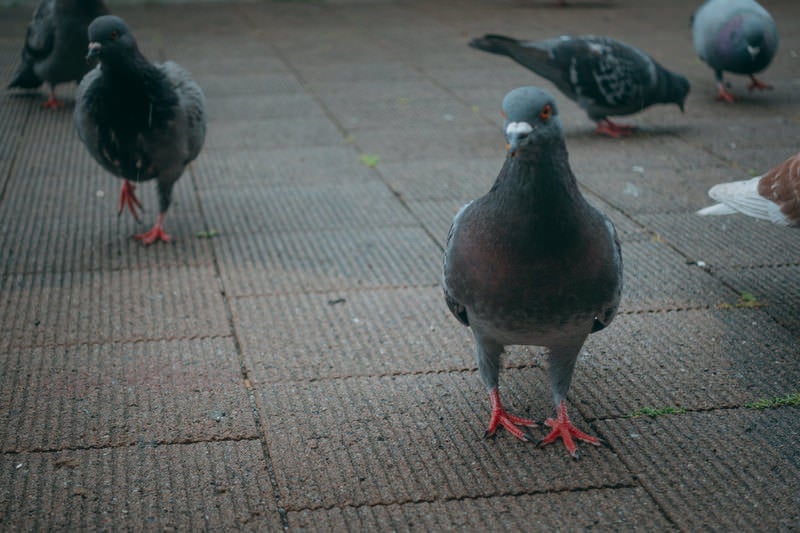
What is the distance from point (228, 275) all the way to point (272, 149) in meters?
2.62

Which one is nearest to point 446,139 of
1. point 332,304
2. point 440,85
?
point 440,85

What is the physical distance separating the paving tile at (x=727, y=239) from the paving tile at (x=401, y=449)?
1.91m

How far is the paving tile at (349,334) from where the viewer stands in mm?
4027

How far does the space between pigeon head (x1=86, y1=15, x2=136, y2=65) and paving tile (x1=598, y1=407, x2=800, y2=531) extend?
3.32m

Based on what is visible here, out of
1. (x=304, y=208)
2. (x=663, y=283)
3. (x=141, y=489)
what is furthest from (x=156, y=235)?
(x=663, y=283)

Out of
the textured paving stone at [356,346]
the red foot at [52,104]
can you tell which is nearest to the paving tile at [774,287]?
the textured paving stone at [356,346]

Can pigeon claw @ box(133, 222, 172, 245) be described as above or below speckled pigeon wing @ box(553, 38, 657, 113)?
below

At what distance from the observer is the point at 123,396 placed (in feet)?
12.2

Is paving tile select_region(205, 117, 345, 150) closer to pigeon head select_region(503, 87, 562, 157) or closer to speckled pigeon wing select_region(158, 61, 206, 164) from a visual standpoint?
speckled pigeon wing select_region(158, 61, 206, 164)

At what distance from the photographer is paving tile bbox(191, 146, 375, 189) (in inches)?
263

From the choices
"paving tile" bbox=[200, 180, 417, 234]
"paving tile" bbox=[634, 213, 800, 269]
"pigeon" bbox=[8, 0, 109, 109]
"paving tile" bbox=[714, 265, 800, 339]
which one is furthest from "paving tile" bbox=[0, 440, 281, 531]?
"pigeon" bbox=[8, 0, 109, 109]

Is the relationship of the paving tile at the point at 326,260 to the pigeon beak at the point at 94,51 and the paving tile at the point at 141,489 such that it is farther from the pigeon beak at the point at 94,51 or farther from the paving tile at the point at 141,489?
the paving tile at the point at 141,489

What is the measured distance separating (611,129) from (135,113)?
442 centimetres

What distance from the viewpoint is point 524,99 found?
2773 millimetres
